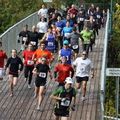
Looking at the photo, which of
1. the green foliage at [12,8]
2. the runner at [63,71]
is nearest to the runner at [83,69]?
the runner at [63,71]

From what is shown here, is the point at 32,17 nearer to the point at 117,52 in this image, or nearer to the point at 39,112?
the point at 117,52

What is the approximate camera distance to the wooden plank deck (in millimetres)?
15523

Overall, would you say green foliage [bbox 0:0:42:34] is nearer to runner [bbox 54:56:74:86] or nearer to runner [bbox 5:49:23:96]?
runner [bbox 5:49:23:96]

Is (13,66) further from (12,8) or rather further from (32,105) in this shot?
(12,8)

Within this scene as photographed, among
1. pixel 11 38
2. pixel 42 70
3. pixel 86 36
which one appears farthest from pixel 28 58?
pixel 11 38

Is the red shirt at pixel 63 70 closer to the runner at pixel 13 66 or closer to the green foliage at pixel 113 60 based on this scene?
the green foliage at pixel 113 60

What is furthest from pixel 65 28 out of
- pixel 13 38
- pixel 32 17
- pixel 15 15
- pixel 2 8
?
pixel 2 8

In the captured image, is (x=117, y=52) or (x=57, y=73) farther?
(x=117, y=52)

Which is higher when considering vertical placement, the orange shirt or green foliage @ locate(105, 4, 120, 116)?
the orange shirt

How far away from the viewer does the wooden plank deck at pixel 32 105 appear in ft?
50.9

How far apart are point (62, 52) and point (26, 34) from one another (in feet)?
13.3

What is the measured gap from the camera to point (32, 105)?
1656 cm

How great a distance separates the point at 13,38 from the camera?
24.6 m

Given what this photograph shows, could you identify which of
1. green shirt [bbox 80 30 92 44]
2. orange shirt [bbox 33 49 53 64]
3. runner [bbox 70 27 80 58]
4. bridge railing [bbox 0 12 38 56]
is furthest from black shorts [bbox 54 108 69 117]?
bridge railing [bbox 0 12 38 56]
